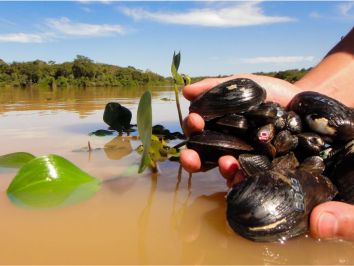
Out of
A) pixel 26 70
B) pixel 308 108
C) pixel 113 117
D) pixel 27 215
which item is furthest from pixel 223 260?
pixel 26 70

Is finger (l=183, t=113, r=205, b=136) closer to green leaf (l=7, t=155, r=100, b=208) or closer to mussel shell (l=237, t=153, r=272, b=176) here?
mussel shell (l=237, t=153, r=272, b=176)

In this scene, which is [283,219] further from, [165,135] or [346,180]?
[165,135]

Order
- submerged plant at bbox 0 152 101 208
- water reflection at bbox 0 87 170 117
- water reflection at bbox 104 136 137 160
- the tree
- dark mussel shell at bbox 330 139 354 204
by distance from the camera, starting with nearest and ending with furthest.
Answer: dark mussel shell at bbox 330 139 354 204 < submerged plant at bbox 0 152 101 208 < water reflection at bbox 104 136 137 160 < water reflection at bbox 0 87 170 117 < the tree

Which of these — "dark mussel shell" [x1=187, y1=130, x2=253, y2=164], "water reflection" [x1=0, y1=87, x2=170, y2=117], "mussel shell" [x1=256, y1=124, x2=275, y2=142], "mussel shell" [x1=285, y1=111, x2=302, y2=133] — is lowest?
"water reflection" [x1=0, y1=87, x2=170, y2=117]

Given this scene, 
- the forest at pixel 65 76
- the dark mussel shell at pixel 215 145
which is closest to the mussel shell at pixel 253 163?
the dark mussel shell at pixel 215 145

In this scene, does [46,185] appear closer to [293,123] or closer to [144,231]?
[144,231]

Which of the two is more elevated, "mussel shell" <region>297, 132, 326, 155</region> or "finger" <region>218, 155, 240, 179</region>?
"mussel shell" <region>297, 132, 326, 155</region>

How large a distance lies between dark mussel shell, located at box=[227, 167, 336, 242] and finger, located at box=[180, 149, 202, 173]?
52 cm

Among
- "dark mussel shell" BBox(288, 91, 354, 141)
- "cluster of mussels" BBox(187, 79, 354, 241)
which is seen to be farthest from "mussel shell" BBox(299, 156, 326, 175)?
"dark mussel shell" BBox(288, 91, 354, 141)

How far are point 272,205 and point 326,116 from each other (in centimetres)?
84

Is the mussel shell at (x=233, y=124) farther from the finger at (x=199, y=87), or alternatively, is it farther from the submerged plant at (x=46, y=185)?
the submerged plant at (x=46, y=185)

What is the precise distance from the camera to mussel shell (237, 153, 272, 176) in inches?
68.4

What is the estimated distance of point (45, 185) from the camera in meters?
1.76

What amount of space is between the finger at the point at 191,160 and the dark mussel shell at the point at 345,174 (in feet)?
2.24
